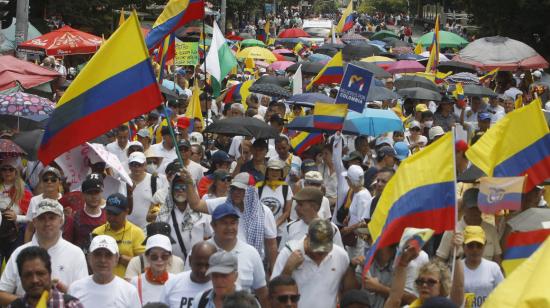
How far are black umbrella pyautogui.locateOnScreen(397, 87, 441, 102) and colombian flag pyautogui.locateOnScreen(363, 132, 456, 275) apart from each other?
11.1 meters

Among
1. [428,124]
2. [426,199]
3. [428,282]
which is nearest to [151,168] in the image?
[428,124]

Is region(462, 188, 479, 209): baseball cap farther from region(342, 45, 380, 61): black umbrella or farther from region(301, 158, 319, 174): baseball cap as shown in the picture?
region(342, 45, 380, 61): black umbrella

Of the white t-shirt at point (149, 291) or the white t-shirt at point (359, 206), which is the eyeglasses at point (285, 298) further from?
the white t-shirt at point (359, 206)

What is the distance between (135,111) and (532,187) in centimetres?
294

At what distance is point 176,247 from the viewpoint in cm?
916

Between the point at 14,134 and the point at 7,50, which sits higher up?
the point at 14,134

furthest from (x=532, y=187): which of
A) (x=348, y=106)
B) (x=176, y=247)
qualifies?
(x=348, y=106)

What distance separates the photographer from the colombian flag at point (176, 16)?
40.1ft

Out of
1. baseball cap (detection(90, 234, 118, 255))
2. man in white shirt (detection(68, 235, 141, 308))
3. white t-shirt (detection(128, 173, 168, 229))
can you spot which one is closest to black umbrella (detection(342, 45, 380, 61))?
white t-shirt (detection(128, 173, 168, 229))

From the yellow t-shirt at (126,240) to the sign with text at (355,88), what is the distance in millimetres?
5005

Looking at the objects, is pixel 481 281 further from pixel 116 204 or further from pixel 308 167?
pixel 308 167

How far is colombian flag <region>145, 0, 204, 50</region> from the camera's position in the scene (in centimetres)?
1223

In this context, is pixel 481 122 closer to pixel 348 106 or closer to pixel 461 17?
pixel 348 106

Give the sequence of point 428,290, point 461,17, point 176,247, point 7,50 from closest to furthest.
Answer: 1. point 428,290
2. point 176,247
3. point 7,50
4. point 461,17
